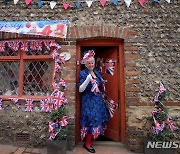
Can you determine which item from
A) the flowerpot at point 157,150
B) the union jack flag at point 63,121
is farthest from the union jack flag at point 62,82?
the flowerpot at point 157,150

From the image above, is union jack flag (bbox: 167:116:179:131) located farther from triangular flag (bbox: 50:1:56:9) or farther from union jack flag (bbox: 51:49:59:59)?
triangular flag (bbox: 50:1:56:9)

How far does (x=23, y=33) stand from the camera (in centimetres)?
355

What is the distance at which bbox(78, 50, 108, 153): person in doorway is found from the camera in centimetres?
345

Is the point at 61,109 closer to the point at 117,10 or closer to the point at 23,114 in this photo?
the point at 23,114

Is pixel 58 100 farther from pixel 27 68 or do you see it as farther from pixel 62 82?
pixel 27 68

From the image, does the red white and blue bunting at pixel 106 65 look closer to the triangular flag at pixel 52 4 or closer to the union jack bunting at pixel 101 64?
the union jack bunting at pixel 101 64

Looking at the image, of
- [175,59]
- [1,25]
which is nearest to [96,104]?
[175,59]

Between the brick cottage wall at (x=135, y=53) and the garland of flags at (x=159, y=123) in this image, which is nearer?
the garland of flags at (x=159, y=123)

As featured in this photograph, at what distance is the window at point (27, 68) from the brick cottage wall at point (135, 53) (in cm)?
43

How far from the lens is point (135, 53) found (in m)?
3.63

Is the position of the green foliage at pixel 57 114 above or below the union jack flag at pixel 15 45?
below

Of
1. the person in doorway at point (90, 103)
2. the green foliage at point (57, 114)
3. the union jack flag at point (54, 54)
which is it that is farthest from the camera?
the union jack flag at point (54, 54)

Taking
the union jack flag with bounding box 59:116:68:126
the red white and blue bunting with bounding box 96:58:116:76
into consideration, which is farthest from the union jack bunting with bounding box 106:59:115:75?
the union jack flag with bounding box 59:116:68:126

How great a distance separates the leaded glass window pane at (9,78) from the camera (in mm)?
3934
